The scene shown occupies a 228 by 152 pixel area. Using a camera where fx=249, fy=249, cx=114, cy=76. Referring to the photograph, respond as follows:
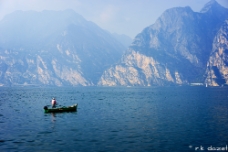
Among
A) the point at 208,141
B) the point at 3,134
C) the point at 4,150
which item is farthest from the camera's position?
the point at 3,134

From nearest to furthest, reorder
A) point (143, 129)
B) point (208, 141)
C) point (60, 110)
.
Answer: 1. point (208, 141)
2. point (143, 129)
3. point (60, 110)

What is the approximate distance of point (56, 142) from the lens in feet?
108

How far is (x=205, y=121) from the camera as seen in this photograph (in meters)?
48.7

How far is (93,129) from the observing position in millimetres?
41469

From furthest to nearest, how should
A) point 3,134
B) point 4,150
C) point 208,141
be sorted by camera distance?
point 3,134 < point 208,141 < point 4,150

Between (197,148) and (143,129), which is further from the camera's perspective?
(143,129)

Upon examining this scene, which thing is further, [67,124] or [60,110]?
[60,110]

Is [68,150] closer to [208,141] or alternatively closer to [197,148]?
[197,148]

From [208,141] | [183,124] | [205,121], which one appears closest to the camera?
[208,141]

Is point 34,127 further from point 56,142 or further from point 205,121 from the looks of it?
point 205,121

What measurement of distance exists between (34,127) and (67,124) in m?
6.06

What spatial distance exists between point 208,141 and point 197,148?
157 inches

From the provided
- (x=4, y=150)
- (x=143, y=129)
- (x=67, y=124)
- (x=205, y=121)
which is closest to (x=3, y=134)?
(x=4, y=150)

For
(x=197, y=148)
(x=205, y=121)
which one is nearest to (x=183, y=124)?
(x=205, y=121)
